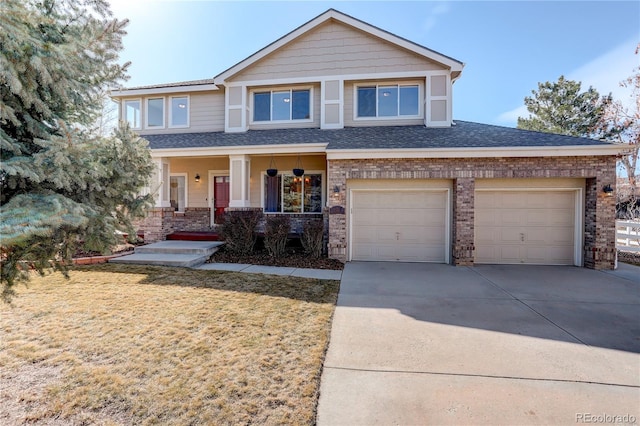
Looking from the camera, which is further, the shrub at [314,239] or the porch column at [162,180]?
the porch column at [162,180]

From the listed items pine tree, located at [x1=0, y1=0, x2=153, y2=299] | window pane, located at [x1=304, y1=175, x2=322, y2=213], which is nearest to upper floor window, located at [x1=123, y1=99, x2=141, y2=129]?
window pane, located at [x1=304, y1=175, x2=322, y2=213]

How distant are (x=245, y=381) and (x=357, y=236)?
650 cm

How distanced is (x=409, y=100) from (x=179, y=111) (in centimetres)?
1005

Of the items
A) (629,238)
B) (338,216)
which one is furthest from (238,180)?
(629,238)

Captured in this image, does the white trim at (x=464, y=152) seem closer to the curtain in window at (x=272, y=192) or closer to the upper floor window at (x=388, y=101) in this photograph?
the curtain in window at (x=272, y=192)

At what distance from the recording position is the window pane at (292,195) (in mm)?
11773

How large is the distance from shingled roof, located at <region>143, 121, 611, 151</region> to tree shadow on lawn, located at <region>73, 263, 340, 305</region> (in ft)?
14.1

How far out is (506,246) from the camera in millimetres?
8477

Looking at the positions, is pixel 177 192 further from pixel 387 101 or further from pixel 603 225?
pixel 603 225

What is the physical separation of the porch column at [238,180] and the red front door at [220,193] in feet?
8.04

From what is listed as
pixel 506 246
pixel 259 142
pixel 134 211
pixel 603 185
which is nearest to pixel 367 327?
pixel 134 211

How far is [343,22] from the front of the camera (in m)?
11.0

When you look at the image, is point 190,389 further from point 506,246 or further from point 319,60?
point 319,60

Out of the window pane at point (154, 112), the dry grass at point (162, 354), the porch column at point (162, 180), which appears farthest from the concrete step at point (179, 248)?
the window pane at point (154, 112)
